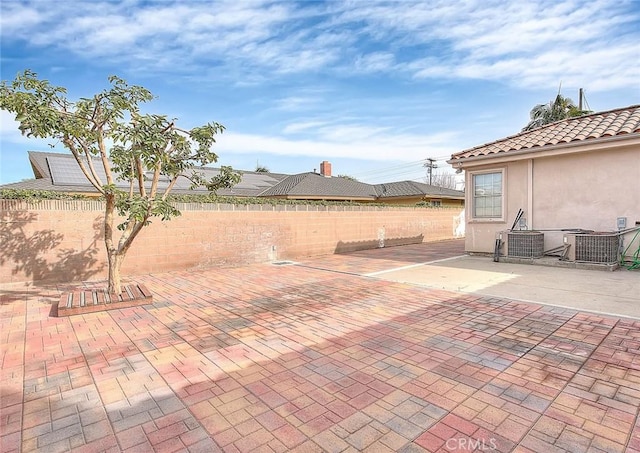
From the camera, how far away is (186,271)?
9203mm

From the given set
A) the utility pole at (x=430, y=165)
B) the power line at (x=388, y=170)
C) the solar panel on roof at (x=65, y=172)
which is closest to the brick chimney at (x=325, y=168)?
the solar panel on roof at (x=65, y=172)

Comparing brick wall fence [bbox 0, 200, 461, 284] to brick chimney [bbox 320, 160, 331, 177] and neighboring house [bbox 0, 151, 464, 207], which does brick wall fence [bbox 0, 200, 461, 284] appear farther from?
brick chimney [bbox 320, 160, 331, 177]

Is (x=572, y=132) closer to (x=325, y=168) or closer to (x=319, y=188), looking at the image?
(x=319, y=188)

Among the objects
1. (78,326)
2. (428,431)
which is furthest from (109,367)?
(428,431)

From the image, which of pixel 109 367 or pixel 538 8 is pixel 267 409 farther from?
pixel 538 8

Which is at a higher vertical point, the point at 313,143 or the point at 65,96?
the point at 313,143

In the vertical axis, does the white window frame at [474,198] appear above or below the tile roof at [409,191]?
below

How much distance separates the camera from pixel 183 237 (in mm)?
9320

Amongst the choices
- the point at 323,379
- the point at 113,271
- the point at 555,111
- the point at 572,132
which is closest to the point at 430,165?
the point at 555,111

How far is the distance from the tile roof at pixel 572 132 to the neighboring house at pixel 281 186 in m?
11.6

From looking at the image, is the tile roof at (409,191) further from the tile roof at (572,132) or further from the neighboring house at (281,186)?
the tile roof at (572,132)

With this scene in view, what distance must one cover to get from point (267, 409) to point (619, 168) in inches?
386

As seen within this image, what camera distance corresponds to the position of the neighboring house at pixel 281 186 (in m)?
15.1

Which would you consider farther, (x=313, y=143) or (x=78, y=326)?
(x=313, y=143)
